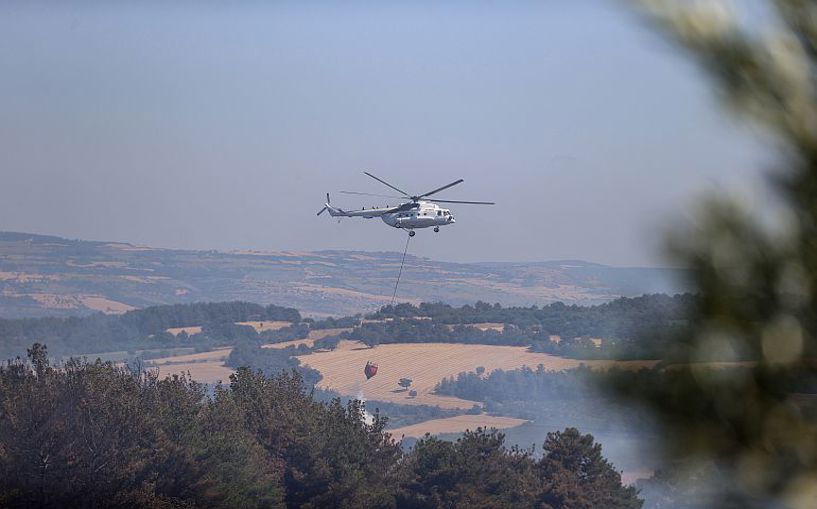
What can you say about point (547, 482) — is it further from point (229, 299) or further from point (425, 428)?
point (229, 299)

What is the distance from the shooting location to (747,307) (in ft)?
10.9

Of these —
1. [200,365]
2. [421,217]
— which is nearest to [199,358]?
[200,365]

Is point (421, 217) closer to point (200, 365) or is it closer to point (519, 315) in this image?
point (200, 365)

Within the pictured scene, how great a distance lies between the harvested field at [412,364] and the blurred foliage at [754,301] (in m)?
66.0

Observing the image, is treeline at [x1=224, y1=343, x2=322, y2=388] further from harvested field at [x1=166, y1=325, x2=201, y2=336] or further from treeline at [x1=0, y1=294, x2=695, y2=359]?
harvested field at [x1=166, y1=325, x2=201, y2=336]

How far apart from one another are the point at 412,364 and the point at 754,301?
75.0 metres

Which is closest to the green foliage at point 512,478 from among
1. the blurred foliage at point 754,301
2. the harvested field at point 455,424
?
the harvested field at point 455,424

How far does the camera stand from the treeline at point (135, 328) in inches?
3472

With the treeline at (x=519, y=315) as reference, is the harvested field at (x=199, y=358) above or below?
below

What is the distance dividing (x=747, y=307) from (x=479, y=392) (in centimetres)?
6932

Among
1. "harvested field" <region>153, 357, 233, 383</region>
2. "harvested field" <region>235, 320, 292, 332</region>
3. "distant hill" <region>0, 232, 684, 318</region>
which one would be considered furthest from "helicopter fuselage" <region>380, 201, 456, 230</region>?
"harvested field" <region>235, 320, 292, 332</region>

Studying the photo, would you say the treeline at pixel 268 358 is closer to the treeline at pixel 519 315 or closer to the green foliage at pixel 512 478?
the treeline at pixel 519 315

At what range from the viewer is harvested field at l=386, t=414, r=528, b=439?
196 feet

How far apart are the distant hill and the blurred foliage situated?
3604 inches
